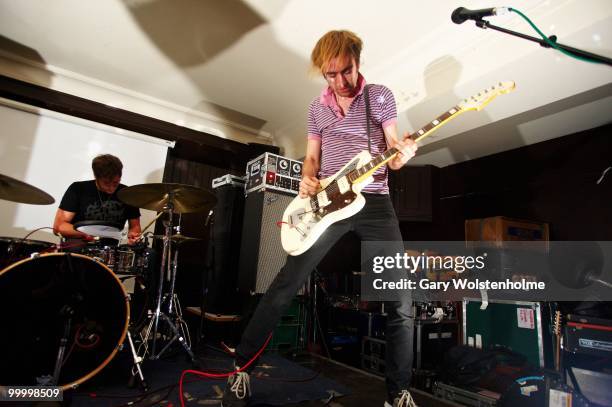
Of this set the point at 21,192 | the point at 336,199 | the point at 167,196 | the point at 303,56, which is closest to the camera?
the point at 336,199

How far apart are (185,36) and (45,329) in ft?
8.85

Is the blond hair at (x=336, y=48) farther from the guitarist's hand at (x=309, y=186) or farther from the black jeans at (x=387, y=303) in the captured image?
the black jeans at (x=387, y=303)

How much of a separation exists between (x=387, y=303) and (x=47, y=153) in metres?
3.99

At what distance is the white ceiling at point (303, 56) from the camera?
2.68m

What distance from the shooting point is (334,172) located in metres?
1.78

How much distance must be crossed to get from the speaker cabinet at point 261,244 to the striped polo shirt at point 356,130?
4.18 ft

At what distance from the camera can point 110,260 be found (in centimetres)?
202

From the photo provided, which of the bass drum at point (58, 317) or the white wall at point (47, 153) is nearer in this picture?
the bass drum at point (58, 317)

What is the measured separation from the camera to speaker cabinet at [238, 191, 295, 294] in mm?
2883

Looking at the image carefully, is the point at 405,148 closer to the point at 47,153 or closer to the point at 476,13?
the point at 476,13

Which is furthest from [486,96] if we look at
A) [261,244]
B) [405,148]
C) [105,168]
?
[105,168]

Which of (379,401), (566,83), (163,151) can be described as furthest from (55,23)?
(566,83)

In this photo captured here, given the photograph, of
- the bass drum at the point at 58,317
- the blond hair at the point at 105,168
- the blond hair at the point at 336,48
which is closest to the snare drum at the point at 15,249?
the bass drum at the point at 58,317

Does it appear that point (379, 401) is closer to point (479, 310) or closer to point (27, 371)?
point (27, 371)
